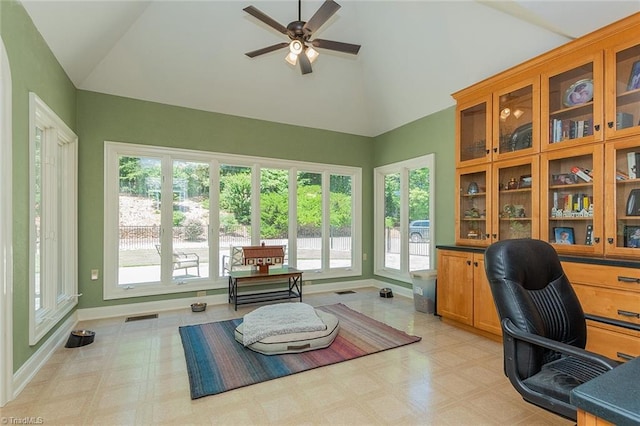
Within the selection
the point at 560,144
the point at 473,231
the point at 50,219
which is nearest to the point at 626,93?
the point at 560,144

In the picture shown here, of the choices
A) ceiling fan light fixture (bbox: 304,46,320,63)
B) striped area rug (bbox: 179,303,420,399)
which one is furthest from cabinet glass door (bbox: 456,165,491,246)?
ceiling fan light fixture (bbox: 304,46,320,63)

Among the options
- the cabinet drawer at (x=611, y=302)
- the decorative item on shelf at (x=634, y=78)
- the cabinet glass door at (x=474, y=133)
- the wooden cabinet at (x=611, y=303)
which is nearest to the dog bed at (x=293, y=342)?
the wooden cabinet at (x=611, y=303)

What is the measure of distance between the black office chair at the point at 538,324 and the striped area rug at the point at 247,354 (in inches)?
61.9

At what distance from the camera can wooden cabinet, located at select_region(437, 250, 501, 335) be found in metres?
3.26

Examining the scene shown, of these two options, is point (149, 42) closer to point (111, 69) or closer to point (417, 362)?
point (111, 69)

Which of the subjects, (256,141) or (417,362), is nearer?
(417,362)

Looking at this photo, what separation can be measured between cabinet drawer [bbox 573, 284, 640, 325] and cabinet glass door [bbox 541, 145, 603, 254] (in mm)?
354

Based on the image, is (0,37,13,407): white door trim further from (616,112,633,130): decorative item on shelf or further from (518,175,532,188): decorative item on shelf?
(616,112,633,130): decorative item on shelf

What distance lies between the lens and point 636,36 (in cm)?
239

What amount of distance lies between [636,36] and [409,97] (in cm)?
257

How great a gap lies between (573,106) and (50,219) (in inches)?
207

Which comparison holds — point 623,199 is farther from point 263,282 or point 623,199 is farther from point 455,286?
point 263,282

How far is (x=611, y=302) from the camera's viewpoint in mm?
2375

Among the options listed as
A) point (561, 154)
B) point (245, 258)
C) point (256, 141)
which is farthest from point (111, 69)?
point (561, 154)
